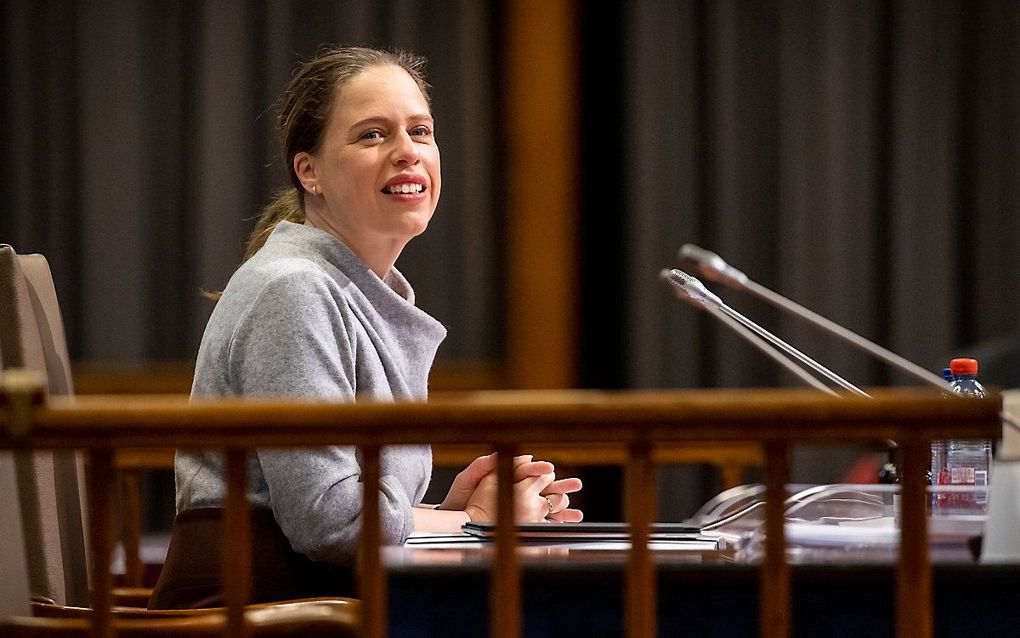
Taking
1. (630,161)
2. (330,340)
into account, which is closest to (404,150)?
(330,340)

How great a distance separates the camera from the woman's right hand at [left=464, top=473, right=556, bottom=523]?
1.63 m

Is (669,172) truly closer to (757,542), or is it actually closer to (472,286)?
(472,286)

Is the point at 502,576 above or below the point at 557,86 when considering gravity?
below

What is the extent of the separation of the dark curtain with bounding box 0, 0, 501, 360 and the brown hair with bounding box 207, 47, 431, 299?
216 cm

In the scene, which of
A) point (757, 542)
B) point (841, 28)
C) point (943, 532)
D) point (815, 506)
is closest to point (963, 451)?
point (815, 506)

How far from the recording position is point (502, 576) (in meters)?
1.00

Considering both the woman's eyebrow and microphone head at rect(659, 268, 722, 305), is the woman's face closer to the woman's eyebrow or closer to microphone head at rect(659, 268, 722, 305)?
the woman's eyebrow

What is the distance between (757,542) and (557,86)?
2651 mm

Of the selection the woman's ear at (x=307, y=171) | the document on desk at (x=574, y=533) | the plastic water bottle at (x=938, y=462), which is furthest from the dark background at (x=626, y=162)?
the document on desk at (x=574, y=533)

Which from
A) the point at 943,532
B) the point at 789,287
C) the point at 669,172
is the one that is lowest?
the point at 943,532

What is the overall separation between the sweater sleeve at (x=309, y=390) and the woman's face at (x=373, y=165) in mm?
209

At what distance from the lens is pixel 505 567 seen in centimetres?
100

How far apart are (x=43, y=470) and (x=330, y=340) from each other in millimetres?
422

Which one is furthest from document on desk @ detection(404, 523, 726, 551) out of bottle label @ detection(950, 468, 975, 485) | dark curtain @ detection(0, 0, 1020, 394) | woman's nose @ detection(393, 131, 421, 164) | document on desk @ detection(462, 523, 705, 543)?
dark curtain @ detection(0, 0, 1020, 394)
